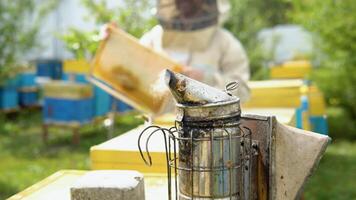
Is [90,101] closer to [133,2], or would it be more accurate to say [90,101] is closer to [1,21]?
[133,2]

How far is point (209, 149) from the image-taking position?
33.3 inches

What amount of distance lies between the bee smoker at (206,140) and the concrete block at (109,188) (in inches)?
3.4

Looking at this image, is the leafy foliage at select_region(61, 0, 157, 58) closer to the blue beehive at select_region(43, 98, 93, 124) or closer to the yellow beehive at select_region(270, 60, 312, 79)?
the blue beehive at select_region(43, 98, 93, 124)

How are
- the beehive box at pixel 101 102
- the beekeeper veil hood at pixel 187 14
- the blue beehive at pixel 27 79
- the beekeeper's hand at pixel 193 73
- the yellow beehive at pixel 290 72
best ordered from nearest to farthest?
A: the beekeeper's hand at pixel 193 73, the beekeeper veil hood at pixel 187 14, the yellow beehive at pixel 290 72, the beehive box at pixel 101 102, the blue beehive at pixel 27 79

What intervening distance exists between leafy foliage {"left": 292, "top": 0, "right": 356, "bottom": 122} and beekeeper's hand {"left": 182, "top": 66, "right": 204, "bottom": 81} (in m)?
2.75

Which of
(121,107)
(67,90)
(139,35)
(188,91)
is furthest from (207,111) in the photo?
(121,107)

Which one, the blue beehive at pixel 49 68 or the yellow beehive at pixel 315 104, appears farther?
the blue beehive at pixel 49 68

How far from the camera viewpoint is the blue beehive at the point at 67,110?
4547 millimetres

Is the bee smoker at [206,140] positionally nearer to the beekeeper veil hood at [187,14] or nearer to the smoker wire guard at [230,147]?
the smoker wire guard at [230,147]

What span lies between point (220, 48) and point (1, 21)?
390cm

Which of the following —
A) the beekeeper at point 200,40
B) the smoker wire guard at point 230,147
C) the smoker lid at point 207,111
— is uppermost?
the beekeeper at point 200,40

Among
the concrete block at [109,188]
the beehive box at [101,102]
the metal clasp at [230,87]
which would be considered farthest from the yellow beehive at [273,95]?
the beehive box at [101,102]

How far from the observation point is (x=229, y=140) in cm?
85

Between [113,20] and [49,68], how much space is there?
3.57 m
